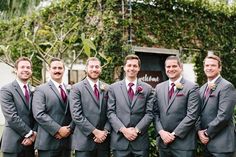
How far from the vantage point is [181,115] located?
4793mm

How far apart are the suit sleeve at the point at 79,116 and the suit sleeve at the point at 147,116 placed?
1.89 ft

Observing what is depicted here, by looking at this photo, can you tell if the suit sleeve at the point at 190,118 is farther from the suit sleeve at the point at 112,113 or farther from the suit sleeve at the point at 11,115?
the suit sleeve at the point at 11,115

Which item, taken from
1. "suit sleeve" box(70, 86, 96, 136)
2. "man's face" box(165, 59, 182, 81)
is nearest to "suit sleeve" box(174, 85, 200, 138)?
"man's face" box(165, 59, 182, 81)

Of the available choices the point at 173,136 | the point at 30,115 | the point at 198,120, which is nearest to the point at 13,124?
the point at 30,115

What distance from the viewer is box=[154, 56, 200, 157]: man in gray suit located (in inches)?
185

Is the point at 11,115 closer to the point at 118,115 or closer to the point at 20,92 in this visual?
the point at 20,92

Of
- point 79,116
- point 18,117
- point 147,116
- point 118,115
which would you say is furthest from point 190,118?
point 18,117

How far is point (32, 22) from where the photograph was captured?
11.5 m

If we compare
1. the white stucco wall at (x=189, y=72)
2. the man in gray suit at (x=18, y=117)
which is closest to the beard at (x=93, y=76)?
the man in gray suit at (x=18, y=117)

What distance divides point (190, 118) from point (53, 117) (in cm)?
169

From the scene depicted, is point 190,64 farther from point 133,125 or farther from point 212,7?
point 133,125

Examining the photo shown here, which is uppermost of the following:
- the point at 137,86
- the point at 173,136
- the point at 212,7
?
the point at 212,7

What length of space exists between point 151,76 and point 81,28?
7.06 ft

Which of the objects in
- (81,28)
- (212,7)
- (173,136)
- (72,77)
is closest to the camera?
(173,136)
